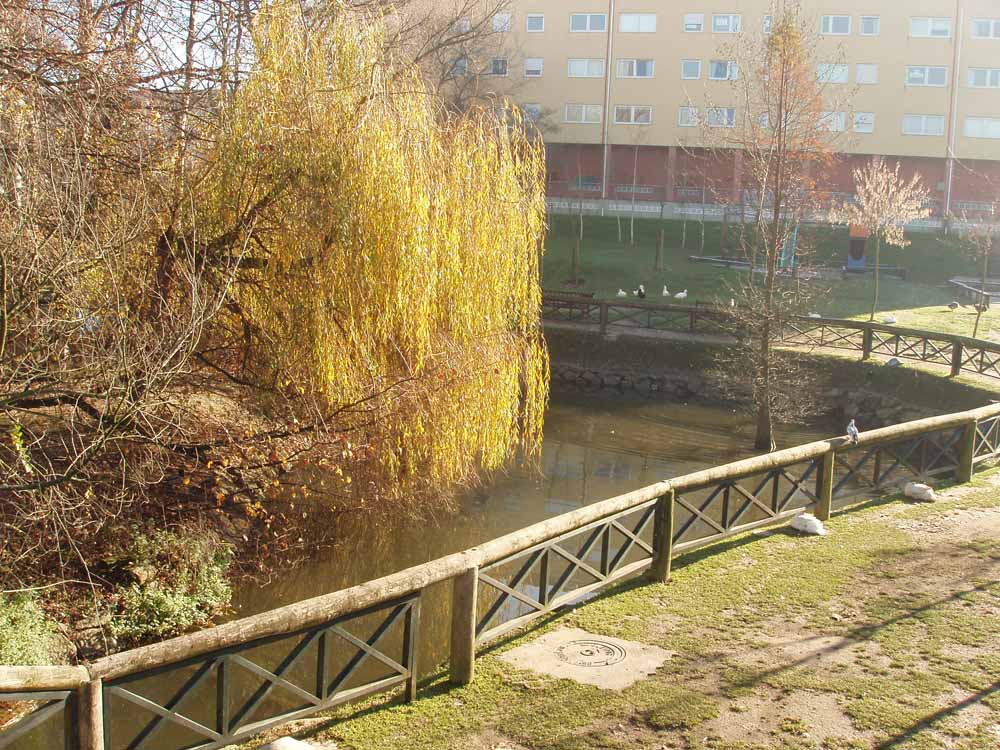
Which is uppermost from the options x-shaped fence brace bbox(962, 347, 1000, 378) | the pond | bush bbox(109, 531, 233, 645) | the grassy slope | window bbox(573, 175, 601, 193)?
window bbox(573, 175, 601, 193)

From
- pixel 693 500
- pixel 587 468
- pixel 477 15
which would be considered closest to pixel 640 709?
pixel 693 500

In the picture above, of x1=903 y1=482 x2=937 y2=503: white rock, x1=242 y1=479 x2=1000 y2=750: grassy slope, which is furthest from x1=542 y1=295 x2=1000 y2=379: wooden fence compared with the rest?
x1=242 y1=479 x2=1000 y2=750: grassy slope

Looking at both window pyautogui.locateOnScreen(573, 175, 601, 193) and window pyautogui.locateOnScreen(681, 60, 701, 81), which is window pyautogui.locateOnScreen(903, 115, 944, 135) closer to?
window pyautogui.locateOnScreen(681, 60, 701, 81)

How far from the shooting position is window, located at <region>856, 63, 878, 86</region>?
133ft

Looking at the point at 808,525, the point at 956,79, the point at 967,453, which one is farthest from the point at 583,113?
the point at 808,525

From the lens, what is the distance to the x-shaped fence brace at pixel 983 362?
67.0 ft

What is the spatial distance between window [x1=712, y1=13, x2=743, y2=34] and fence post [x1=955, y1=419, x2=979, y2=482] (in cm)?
3215

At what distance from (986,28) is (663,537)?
40.6 meters

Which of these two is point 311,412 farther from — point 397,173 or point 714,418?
point 714,418

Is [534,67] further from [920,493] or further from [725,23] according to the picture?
[920,493]

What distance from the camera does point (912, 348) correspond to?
2283 cm

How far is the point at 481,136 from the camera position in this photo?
37.9ft

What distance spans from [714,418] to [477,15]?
20.2m

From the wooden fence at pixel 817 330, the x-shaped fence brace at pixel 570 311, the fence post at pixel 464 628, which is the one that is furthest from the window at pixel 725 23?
the fence post at pixel 464 628
